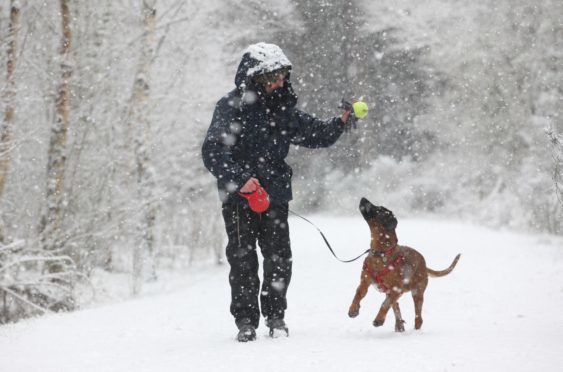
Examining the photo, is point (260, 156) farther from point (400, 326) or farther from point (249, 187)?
point (400, 326)

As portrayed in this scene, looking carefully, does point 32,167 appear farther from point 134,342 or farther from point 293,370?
point 293,370

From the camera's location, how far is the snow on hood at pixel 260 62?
419cm

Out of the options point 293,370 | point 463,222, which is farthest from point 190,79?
point 293,370

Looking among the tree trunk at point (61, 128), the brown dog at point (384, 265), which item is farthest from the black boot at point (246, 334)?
the tree trunk at point (61, 128)

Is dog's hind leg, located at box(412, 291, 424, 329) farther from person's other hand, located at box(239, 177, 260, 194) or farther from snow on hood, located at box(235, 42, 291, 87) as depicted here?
snow on hood, located at box(235, 42, 291, 87)

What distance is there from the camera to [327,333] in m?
4.43

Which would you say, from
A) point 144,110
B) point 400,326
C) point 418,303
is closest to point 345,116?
point 418,303

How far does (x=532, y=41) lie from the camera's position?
20.0 meters

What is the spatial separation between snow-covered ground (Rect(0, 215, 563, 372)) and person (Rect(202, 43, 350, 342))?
285 millimetres

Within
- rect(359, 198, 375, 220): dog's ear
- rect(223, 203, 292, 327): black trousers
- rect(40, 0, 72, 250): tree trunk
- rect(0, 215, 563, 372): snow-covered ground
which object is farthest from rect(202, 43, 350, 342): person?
rect(40, 0, 72, 250): tree trunk

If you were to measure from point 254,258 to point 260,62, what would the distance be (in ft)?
4.27

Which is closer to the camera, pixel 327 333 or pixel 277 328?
pixel 277 328

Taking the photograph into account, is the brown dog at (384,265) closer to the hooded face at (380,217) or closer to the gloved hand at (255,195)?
the hooded face at (380,217)

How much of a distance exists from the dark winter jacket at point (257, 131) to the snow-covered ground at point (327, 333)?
3.48 feet
